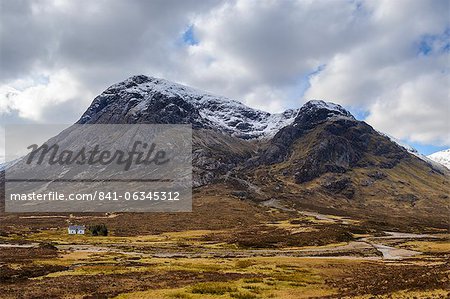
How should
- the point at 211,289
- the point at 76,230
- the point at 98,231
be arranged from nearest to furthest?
the point at 211,289 < the point at 98,231 < the point at 76,230

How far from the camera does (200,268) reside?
67.7 meters

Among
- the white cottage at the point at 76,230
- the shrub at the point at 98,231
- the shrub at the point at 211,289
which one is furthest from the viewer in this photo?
the white cottage at the point at 76,230

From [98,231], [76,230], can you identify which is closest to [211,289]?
[98,231]

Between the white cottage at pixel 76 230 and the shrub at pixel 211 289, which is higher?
the white cottage at pixel 76 230

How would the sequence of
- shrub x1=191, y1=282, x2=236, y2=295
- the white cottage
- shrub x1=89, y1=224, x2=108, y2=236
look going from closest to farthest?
1. shrub x1=191, y1=282, x2=236, y2=295
2. shrub x1=89, y1=224, x2=108, y2=236
3. the white cottage

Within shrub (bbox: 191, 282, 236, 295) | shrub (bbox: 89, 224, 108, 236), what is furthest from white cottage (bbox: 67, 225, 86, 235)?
shrub (bbox: 191, 282, 236, 295)

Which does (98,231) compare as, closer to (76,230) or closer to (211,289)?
(76,230)

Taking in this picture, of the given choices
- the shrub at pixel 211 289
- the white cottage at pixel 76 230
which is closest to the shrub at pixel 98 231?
the white cottage at pixel 76 230

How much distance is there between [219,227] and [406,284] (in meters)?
145

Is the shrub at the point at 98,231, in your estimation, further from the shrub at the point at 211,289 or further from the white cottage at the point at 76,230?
the shrub at the point at 211,289

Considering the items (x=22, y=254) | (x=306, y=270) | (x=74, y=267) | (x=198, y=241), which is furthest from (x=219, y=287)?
(x=198, y=241)

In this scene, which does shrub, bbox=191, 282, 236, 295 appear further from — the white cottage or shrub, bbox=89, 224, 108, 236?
the white cottage

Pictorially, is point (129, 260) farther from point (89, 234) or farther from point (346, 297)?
point (89, 234)

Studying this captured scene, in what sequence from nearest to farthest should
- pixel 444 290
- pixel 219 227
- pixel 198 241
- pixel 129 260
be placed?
pixel 444 290 < pixel 129 260 < pixel 198 241 < pixel 219 227
